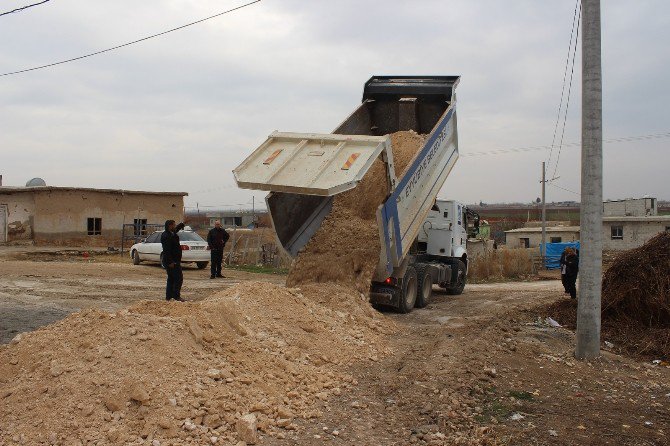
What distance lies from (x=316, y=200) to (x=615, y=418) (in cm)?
693

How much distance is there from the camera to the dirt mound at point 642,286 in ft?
31.5

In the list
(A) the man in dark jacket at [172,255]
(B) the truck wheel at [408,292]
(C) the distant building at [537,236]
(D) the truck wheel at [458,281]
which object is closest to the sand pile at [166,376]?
(A) the man in dark jacket at [172,255]

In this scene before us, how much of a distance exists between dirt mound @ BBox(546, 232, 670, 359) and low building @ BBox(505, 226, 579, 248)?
34.4 metres

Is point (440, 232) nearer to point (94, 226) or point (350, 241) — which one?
point (350, 241)

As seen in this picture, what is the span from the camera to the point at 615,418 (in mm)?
6008

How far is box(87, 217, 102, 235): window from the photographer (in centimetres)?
2859

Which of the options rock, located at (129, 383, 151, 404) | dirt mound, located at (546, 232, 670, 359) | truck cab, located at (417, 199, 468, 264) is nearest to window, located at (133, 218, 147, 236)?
truck cab, located at (417, 199, 468, 264)

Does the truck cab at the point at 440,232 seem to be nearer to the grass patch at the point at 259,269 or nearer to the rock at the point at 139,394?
the grass patch at the point at 259,269

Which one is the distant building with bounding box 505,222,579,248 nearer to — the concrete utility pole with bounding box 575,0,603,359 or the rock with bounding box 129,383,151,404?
the concrete utility pole with bounding box 575,0,603,359

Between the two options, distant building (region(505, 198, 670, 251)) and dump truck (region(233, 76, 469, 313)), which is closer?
dump truck (region(233, 76, 469, 313))

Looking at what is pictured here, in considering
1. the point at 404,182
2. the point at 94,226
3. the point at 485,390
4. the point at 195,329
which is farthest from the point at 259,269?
the point at 485,390

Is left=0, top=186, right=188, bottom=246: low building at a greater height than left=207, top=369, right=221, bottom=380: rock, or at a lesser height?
greater

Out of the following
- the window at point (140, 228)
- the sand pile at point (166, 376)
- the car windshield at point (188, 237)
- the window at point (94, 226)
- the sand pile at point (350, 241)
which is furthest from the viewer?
the window at point (140, 228)

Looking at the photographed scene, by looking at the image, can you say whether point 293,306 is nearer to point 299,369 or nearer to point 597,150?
point 299,369
